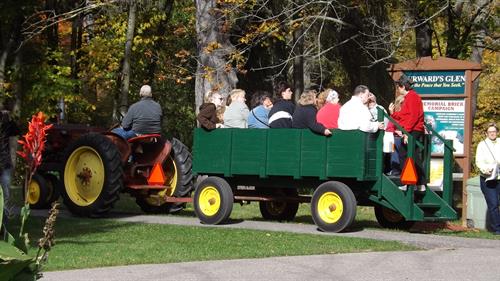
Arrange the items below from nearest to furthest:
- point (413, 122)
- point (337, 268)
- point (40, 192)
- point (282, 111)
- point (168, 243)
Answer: point (337, 268) < point (168, 243) < point (413, 122) < point (282, 111) < point (40, 192)

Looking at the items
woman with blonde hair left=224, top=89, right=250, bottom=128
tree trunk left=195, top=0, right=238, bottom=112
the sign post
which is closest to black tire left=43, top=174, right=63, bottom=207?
woman with blonde hair left=224, top=89, right=250, bottom=128

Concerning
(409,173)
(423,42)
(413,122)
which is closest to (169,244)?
(409,173)

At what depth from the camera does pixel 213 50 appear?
23.0 metres

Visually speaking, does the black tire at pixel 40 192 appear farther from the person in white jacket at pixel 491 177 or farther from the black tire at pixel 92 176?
the person in white jacket at pixel 491 177

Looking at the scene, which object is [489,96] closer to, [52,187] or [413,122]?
[52,187]

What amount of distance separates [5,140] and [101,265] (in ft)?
14.0

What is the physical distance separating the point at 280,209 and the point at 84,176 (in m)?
3.38

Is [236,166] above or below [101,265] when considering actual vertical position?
above

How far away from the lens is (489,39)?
894 inches

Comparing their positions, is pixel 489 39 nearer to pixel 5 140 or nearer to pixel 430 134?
pixel 430 134

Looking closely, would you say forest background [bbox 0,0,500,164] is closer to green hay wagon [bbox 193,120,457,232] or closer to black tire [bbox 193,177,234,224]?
green hay wagon [bbox 193,120,457,232]

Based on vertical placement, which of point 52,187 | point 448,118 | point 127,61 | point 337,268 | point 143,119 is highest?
point 127,61

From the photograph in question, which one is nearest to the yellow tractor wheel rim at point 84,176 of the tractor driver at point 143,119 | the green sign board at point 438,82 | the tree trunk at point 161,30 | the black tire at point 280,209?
the tractor driver at point 143,119

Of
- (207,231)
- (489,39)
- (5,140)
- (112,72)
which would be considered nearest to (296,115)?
(207,231)
